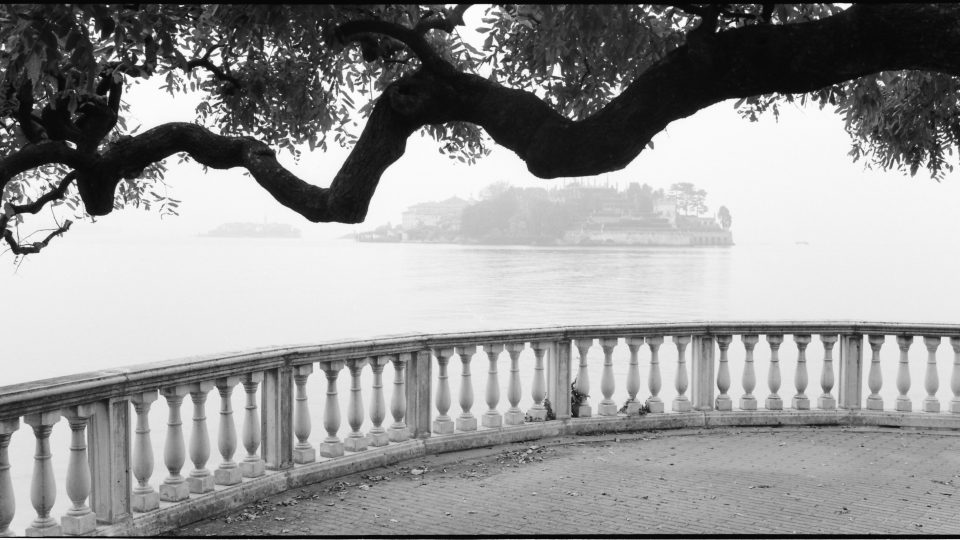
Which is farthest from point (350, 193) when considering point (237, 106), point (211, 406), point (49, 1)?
point (211, 406)

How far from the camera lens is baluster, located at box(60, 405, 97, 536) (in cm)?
600

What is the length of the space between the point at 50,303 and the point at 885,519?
83.8 m

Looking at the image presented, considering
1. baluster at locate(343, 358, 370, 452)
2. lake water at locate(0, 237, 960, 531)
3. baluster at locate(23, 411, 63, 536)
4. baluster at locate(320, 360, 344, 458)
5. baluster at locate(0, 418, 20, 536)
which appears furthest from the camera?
lake water at locate(0, 237, 960, 531)

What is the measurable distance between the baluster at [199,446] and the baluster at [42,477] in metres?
1.15

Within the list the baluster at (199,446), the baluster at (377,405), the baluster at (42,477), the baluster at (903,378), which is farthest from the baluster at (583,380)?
the baluster at (42,477)

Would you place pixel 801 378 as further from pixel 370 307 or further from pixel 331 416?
pixel 370 307

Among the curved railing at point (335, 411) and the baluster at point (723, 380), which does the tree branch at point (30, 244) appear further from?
the baluster at point (723, 380)

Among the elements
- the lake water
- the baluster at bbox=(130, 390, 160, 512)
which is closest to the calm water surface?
the lake water

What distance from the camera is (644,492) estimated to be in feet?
24.8

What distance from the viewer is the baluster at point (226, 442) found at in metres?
7.21

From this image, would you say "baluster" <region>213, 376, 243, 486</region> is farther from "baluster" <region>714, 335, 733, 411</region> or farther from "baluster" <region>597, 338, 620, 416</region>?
"baluster" <region>714, 335, 733, 411</region>

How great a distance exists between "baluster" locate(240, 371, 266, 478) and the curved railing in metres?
0.01

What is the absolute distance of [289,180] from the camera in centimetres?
590

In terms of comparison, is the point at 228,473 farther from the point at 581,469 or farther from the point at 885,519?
the point at 885,519
